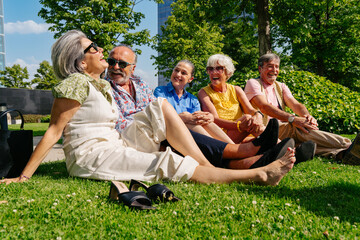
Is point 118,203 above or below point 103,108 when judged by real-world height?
below

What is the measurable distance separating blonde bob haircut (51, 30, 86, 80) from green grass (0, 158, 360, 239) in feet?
4.05

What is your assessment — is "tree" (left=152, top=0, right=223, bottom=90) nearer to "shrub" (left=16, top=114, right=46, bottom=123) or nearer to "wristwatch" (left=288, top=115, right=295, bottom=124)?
"shrub" (left=16, top=114, right=46, bottom=123)

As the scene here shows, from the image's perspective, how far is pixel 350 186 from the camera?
3236 mm

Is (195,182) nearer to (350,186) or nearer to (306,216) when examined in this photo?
(306,216)

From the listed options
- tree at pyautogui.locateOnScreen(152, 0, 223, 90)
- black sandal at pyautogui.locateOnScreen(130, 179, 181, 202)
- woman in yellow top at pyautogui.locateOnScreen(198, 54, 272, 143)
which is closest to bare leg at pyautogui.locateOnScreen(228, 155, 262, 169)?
black sandal at pyautogui.locateOnScreen(130, 179, 181, 202)

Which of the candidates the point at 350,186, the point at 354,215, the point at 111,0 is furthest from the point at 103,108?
the point at 111,0

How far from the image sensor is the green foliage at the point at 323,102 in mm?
8680

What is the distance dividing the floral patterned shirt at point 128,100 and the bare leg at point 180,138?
0.78 meters

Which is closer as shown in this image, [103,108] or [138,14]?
[103,108]

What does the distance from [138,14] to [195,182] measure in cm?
2044

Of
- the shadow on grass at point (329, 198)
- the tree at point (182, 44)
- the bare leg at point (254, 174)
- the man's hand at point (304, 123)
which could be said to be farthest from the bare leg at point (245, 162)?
the tree at point (182, 44)

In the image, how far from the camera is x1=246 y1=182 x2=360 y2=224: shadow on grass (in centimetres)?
241

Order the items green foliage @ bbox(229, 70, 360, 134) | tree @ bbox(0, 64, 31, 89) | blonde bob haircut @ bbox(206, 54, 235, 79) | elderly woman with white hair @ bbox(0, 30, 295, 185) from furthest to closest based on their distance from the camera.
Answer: tree @ bbox(0, 64, 31, 89) < green foliage @ bbox(229, 70, 360, 134) < blonde bob haircut @ bbox(206, 54, 235, 79) < elderly woman with white hair @ bbox(0, 30, 295, 185)

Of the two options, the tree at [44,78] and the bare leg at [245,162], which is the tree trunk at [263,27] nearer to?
the bare leg at [245,162]
